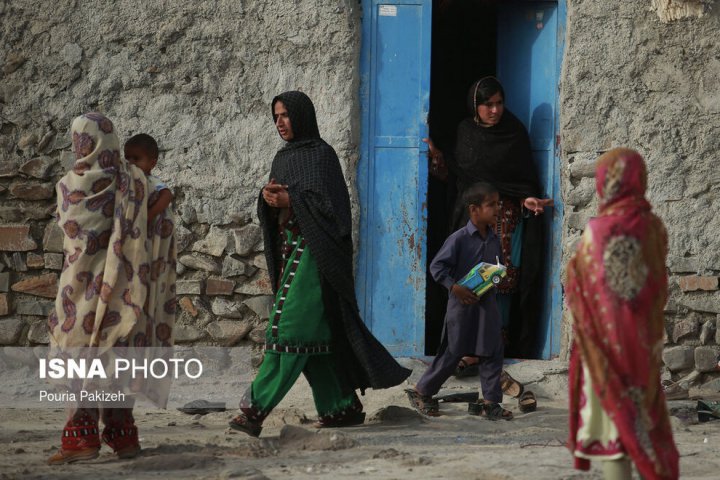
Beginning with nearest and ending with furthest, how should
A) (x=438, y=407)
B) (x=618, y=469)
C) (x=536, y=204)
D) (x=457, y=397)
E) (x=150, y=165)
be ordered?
1. (x=618, y=469)
2. (x=150, y=165)
3. (x=438, y=407)
4. (x=457, y=397)
5. (x=536, y=204)

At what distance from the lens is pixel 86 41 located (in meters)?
6.80

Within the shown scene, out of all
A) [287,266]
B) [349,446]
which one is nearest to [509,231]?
[287,266]

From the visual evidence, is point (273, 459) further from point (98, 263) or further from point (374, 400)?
point (374, 400)

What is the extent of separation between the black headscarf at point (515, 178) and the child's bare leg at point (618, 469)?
3.50 m

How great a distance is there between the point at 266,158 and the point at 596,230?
363cm

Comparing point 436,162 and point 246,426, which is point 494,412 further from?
point 436,162

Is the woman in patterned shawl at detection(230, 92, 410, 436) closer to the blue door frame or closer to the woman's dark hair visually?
the blue door frame

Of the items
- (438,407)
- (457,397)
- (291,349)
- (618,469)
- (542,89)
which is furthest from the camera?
(542,89)

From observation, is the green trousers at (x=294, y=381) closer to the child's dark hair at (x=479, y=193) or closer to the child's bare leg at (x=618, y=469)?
the child's dark hair at (x=479, y=193)

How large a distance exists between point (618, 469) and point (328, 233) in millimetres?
2205

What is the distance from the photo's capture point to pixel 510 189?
6836 mm

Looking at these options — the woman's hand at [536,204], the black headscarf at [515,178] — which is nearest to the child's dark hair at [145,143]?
the black headscarf at [515,178]

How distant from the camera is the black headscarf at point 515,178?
268 inches

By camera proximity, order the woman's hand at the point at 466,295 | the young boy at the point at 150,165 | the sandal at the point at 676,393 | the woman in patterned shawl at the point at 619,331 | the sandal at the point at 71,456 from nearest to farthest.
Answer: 1. the woman in patterned shawl at the point at 619,331
2. the sandal at the point at 71,456
3. the young boy at the point at 150,165
4. the woman's hand at the point at 466,295
5. the sandal at the point at 676,393
